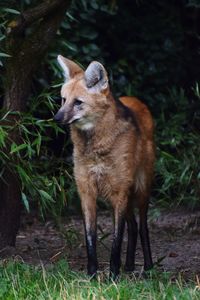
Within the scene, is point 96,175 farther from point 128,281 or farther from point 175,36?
point 175,36

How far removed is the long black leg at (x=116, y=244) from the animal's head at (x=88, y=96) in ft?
1.88

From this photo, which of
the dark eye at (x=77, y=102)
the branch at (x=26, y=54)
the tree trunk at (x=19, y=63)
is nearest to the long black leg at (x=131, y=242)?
the tree trunk at (x=19, y=63)

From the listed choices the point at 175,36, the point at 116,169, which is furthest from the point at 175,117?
the point at 116,169

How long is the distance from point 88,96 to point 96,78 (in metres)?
0.12

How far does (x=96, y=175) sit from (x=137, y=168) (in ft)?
1.18

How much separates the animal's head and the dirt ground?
3.01 ft

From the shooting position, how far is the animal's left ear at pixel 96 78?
232 inches

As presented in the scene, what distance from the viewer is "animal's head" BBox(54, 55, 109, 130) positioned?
5859 millimetres

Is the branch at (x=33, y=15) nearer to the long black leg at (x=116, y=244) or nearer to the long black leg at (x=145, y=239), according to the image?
the long black leg at (x=116, y=244)

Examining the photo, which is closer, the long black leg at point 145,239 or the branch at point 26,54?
the branch at point 26,54

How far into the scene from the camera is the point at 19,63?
20.1ft

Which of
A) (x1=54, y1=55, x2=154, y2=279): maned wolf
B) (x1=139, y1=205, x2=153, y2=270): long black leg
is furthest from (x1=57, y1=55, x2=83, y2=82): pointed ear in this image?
(x1=139, y1=205, x2=153, y2=270): long black leg

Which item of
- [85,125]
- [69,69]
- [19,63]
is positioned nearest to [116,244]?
[85,125]

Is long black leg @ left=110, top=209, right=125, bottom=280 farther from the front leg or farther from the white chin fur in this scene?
the white chin fur
